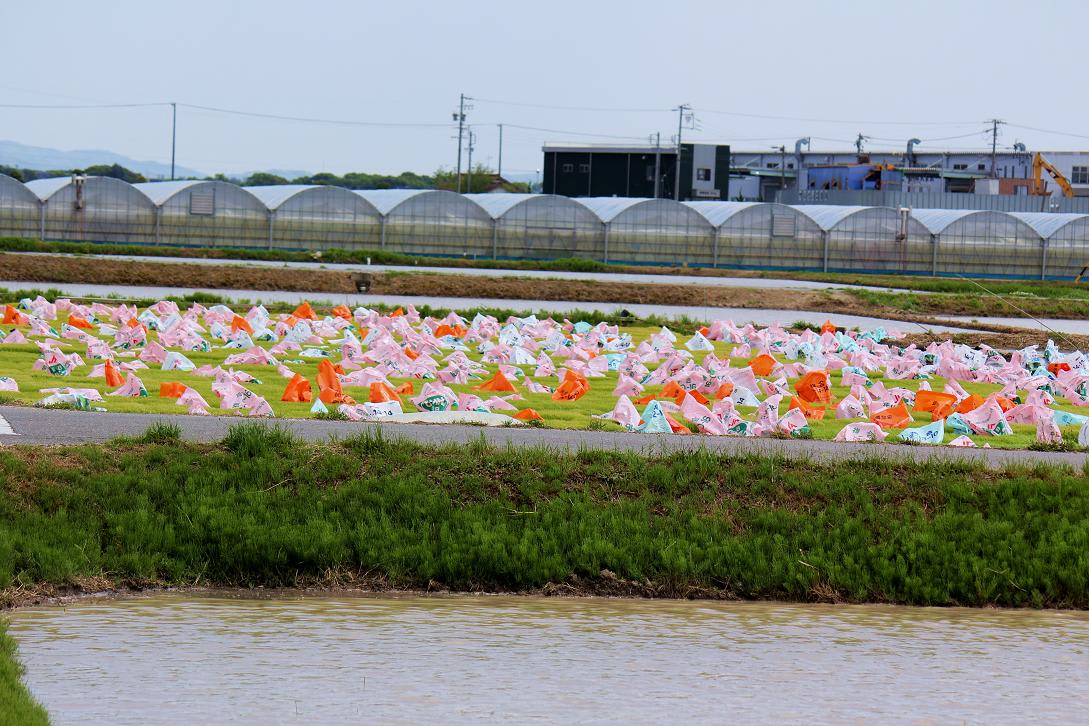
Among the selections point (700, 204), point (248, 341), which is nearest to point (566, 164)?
point (700, 204)

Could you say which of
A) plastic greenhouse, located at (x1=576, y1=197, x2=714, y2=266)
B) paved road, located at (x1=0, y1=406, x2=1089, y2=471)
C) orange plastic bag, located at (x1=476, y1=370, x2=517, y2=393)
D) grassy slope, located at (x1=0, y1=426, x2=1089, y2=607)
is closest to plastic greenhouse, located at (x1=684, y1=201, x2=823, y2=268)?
plastic greenhouse, located at (x1=576, y1=197, x2=714, y2=266)

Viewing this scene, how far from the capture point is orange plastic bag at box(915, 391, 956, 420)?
15508 mm

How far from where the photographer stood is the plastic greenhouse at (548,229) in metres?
60.8

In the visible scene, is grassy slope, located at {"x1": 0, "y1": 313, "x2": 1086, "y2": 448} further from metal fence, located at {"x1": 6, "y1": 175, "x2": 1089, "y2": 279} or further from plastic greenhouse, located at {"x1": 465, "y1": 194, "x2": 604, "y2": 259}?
plastic greenhouse, located at {"x1": 465, "y1": 194, "x2": 604, "y2": 259}

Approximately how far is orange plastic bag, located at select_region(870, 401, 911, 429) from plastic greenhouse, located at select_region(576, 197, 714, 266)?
46106 mm

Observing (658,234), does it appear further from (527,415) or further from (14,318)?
(527,415)

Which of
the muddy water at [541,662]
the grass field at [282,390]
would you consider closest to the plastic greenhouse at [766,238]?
the grass field at [282,390]

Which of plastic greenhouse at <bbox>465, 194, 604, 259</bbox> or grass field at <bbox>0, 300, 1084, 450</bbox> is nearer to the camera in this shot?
grass field at <bbox>0, 300, 1084, 450</bbox>

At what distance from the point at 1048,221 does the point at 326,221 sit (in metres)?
32.8

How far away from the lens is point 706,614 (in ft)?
30.0

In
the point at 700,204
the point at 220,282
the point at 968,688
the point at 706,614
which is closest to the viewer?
the point at 968,688

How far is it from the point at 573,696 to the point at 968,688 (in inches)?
84.5

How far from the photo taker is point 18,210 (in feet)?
184

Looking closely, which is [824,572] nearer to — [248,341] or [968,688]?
[968,688]
